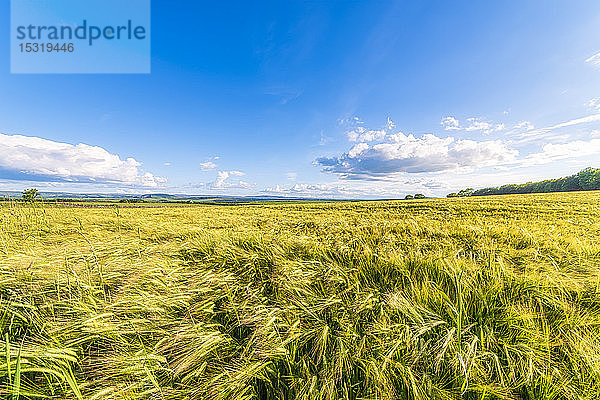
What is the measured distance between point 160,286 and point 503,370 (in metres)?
2.98

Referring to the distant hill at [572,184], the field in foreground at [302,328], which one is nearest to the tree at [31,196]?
the field in foreground at [302,328]

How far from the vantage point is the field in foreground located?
1.37 metres

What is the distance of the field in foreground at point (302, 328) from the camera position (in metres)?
1.37

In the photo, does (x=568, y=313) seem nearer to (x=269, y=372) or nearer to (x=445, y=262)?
(x=445, y=262)

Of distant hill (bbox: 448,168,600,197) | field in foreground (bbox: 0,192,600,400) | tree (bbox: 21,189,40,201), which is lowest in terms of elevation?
field in foreground (bbox: 0,192,600,400)

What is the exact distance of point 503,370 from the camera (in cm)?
148

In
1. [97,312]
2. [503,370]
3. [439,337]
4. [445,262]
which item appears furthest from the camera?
[445,262]

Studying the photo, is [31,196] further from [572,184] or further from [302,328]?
[572,184]

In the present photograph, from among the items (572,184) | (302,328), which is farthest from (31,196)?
(572,184)

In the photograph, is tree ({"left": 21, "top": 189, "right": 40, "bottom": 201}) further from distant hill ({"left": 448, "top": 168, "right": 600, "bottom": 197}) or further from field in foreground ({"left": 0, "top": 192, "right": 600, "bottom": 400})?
distant hill ({"left": 448, "top": 168, "right": 600, "bottom": 197})

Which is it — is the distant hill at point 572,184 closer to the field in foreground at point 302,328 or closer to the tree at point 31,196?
the field in foreground at point 302,328

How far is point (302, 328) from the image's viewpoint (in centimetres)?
179

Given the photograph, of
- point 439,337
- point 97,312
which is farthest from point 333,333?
point 97,312

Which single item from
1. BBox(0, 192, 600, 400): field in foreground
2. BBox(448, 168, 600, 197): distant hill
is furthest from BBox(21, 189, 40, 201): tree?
BBox(448, 168, 600, 197): distant hill
